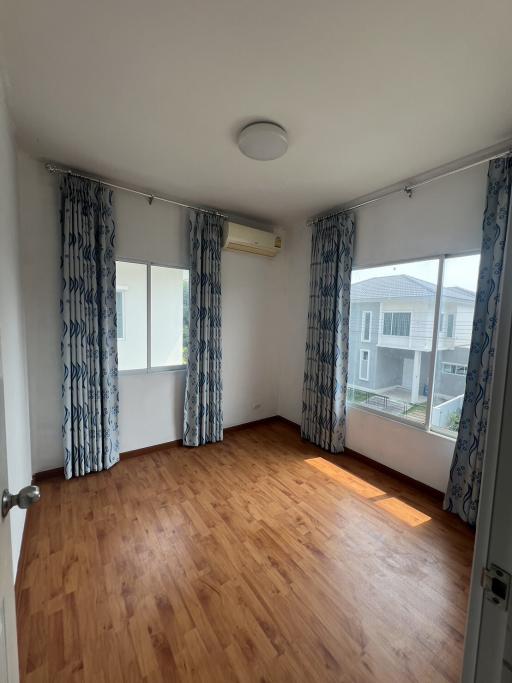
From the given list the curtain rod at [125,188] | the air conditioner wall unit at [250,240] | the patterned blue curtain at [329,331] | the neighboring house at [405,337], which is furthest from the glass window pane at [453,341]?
the curtain rod at [125,188]

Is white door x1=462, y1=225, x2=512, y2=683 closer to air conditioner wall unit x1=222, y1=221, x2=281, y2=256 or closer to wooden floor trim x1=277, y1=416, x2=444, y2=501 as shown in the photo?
wooden floor trim x1=277, y1=416, x2=444, y2=501

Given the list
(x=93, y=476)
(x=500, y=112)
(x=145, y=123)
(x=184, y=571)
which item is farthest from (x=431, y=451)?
(x=145, y=123)

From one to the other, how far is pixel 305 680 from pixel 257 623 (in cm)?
29

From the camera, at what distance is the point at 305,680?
116 centimetres

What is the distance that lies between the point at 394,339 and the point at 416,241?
892 millimetres

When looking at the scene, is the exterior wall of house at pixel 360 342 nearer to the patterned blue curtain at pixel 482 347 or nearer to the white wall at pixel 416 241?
the white wall at pixel 416 241

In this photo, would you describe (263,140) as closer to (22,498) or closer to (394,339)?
(394,339)

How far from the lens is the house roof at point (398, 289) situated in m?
2.29

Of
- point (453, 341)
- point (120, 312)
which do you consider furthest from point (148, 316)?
point (453, 341)

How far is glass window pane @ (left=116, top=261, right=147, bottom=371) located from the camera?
2.87 m

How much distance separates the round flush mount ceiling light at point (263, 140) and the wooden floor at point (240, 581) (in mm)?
2618

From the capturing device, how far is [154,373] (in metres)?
3.07

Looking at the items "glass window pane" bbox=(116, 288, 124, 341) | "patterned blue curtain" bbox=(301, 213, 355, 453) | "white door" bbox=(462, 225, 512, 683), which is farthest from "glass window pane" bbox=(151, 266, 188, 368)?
"white door" bbox=(462, 225, 512, 683)

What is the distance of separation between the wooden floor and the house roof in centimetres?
171
